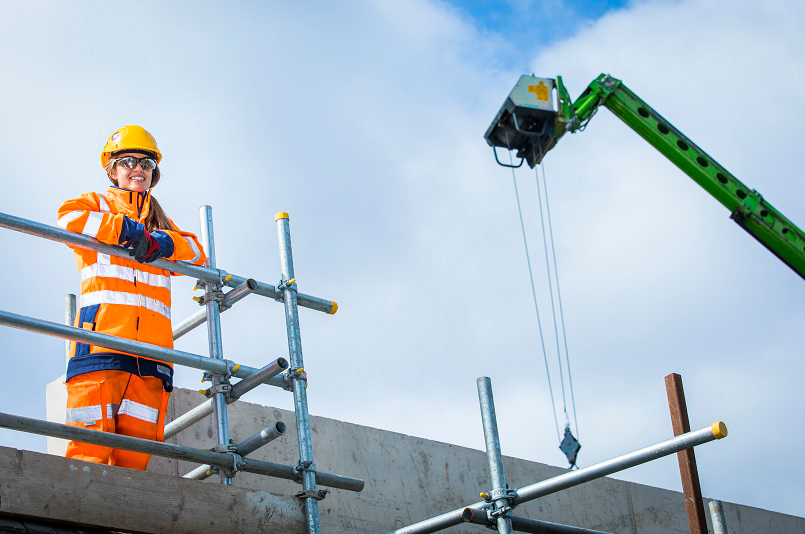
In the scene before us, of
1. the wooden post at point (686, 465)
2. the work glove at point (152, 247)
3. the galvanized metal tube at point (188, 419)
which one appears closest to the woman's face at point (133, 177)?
the work glove at point (152, 247)

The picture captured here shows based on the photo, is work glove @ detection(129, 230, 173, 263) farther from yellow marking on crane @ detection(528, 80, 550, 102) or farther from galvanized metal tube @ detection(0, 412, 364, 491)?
→ yellow marking on crane @ detection(528, 80, 550, 102)

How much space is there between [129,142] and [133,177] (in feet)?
0.64

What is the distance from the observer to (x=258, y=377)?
563cm

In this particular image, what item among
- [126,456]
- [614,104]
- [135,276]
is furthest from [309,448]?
[614,104]

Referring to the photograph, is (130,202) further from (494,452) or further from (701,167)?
(701,167)

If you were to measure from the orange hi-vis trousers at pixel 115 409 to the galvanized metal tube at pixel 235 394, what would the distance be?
0.65 feet

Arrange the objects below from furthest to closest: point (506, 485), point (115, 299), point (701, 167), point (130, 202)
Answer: point (701, 167), point (130, 202), point (115, 299), point (506, 485)

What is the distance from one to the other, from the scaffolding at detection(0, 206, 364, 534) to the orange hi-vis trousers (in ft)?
0.91

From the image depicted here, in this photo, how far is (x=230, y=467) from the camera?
5430 mm

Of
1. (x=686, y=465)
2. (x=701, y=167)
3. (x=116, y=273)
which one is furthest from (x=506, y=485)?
(x=701, y=167)

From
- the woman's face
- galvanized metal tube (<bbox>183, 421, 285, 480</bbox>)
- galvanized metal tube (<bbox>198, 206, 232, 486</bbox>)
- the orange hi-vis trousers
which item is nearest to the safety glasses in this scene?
the woman's face

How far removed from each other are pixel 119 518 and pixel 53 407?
1.87 m

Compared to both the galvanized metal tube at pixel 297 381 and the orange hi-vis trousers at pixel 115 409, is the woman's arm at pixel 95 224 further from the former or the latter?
the galvanized metal tube at pixel 297 381

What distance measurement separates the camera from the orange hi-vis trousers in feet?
18.3
